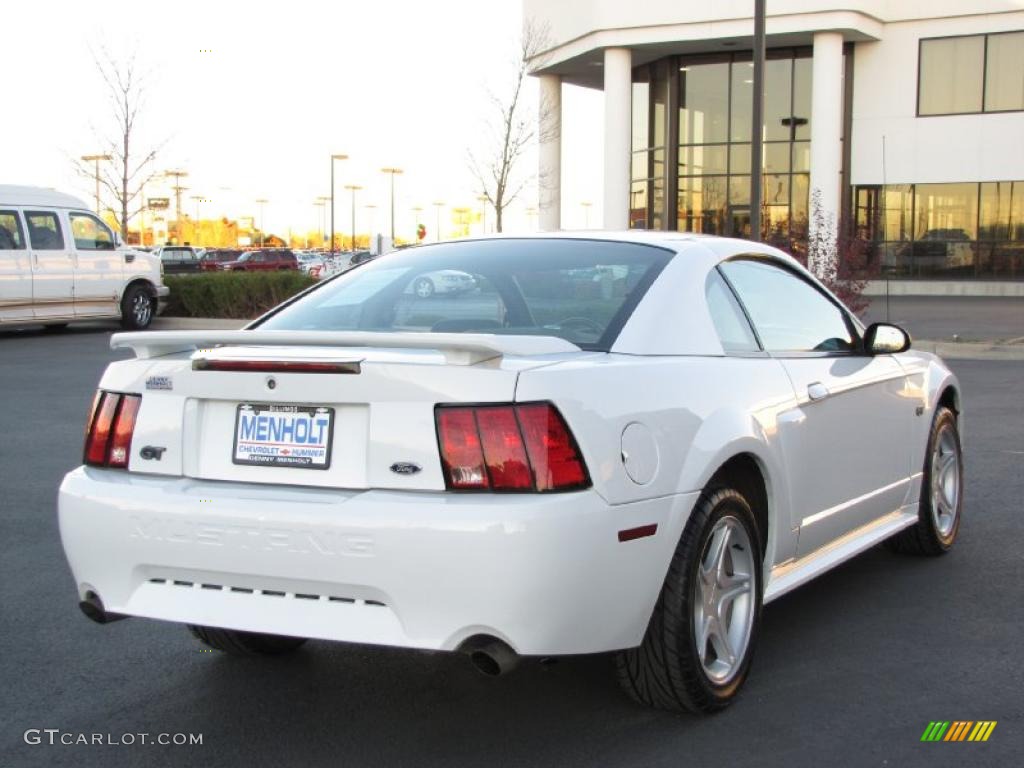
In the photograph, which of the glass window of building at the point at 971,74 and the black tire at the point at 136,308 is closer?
the black tire at the point at 136,308

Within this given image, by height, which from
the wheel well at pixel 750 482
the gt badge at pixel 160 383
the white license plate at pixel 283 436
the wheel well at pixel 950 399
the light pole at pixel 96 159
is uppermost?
the light pole at pixel 96 159

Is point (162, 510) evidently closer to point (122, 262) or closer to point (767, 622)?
point (767, 622)

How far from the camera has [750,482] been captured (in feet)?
13.8

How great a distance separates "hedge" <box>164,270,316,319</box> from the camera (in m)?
23.3

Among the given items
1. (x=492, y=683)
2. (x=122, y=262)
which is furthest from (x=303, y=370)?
(x=122, y=262)

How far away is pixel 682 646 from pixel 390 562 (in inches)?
37.5

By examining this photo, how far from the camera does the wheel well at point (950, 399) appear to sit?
6.04 meters

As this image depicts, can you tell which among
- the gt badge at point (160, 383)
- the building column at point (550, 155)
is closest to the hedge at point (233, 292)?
the gt badge at point (160, 383)

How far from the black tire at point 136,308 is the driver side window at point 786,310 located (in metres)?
18.0

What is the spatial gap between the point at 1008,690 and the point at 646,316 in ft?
5.65

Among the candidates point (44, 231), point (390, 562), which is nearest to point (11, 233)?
point (44, 231)

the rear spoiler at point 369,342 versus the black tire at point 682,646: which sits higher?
the rear spoiler at point 369,342

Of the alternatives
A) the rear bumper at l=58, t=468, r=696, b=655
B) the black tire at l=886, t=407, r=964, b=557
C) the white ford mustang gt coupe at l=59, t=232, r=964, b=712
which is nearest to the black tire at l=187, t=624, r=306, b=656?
the white ford mustang gt coupe at l=59, t=232, r=964, b=712

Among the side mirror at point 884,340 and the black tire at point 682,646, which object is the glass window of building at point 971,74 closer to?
the side mirror at point 884,340
